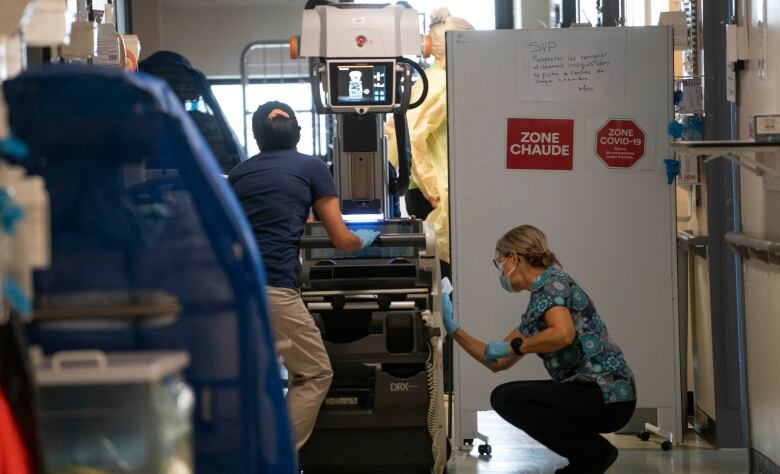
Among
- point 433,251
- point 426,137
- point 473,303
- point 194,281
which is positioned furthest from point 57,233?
point 426,137

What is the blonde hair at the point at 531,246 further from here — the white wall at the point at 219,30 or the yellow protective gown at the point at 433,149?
the white wall at the point at 219,30

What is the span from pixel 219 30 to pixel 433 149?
6.68 m

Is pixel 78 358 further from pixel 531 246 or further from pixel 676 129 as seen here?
pixel 676 129

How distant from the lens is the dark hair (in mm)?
4535

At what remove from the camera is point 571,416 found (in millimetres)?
4453

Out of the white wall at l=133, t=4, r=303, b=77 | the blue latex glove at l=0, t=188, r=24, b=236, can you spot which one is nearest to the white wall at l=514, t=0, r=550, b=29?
the white wall at l=133, t=4, r=303, b=77

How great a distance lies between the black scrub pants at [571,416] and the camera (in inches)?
174

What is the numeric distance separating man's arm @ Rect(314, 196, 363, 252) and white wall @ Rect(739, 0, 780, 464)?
4.76 ft

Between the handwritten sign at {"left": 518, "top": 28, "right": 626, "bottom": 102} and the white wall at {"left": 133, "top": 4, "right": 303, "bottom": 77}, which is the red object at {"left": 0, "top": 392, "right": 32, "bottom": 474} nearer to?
the handwritten sign at {"left": 518, "top": 28, "right": 626, "bottom": 102}

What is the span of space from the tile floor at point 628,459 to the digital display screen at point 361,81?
1531mm

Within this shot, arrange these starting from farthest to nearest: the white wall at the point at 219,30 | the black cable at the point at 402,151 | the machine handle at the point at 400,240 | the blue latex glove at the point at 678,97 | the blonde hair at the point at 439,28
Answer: the white wall at the point at 219,30 < the blonde hair at the point at 439,28 < the blue latex glove at the point at 678,97 < the black cable at the point at 402,151 < the machine handle at the point at 400,240

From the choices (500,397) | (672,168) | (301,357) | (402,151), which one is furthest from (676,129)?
(301,357)

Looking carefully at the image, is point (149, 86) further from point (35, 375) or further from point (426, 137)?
point (426, 137)

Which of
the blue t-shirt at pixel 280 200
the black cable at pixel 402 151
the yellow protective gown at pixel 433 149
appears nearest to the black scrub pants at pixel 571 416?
the blue t-shirt at pixel 280 200
